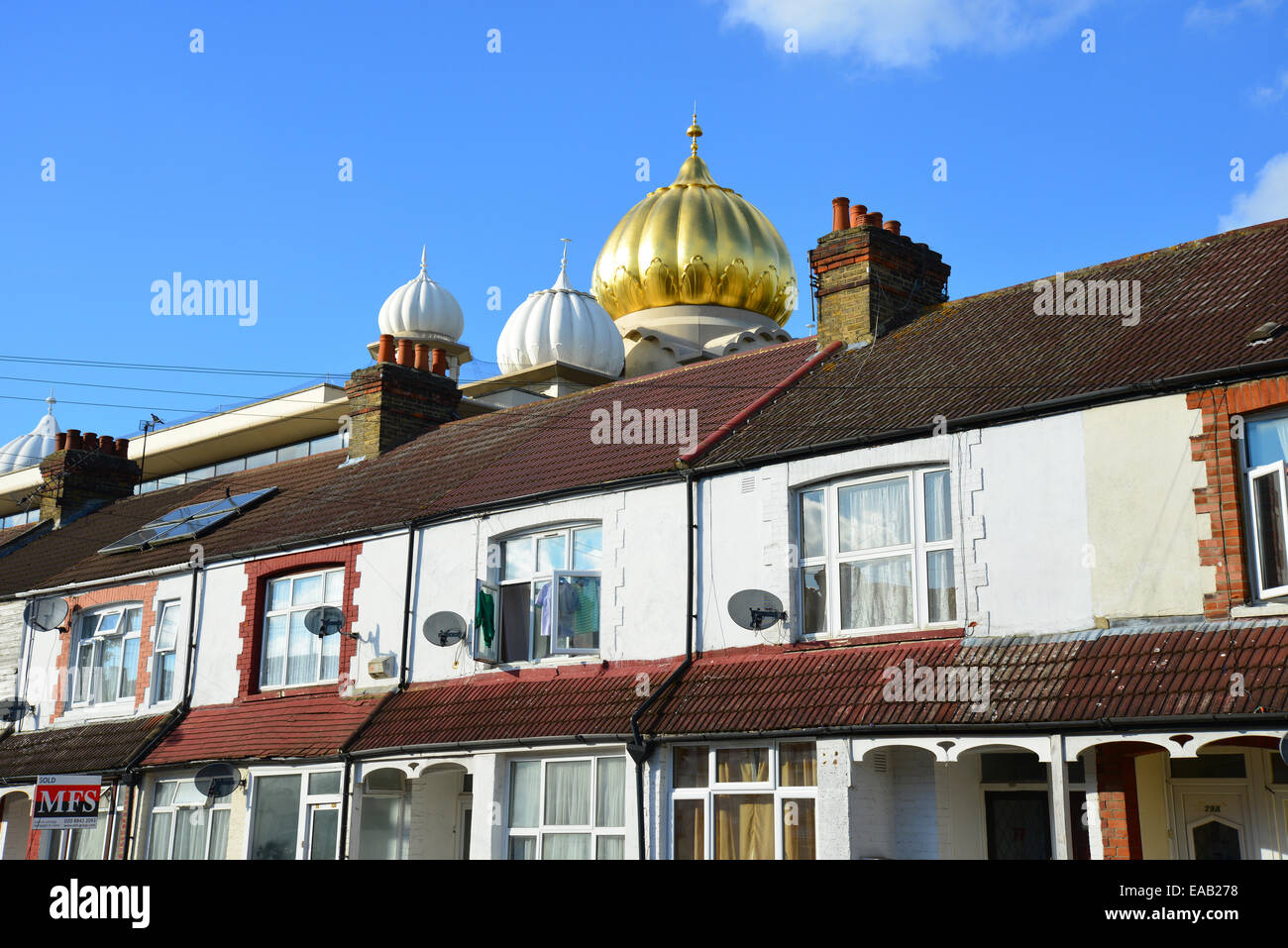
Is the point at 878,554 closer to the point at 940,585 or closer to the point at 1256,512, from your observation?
the point at 940,585

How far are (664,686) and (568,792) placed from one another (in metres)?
1.84

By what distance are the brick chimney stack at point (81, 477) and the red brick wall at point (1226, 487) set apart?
26.0 m

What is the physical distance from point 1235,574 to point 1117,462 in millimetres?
1534

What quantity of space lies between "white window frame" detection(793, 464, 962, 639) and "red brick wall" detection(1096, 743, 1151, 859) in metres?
2.09

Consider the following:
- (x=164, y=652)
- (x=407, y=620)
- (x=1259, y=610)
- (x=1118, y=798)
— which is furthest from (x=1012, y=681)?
(x=164, y=652)

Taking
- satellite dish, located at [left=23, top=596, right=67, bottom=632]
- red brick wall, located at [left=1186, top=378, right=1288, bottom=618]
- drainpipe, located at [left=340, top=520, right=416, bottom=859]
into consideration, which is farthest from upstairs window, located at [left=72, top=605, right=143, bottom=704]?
red brick wall, located at [left=1186, top=378, right=1288, bottom=618]

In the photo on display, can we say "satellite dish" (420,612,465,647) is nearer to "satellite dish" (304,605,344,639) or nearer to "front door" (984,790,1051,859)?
"satellite dish" (304,605,344,639)

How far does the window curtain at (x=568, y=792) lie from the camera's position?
15719 mm

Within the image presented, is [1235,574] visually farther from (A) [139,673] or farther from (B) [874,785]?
(A) [139,673]

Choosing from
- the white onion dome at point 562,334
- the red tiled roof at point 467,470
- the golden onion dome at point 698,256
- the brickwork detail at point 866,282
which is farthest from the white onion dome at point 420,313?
the brickwork detail at point 866,282

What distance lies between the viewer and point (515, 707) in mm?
16531

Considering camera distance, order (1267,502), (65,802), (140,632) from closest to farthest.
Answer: (1267,502), (65,802), (140,632)

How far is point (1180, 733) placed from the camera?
11273mm
